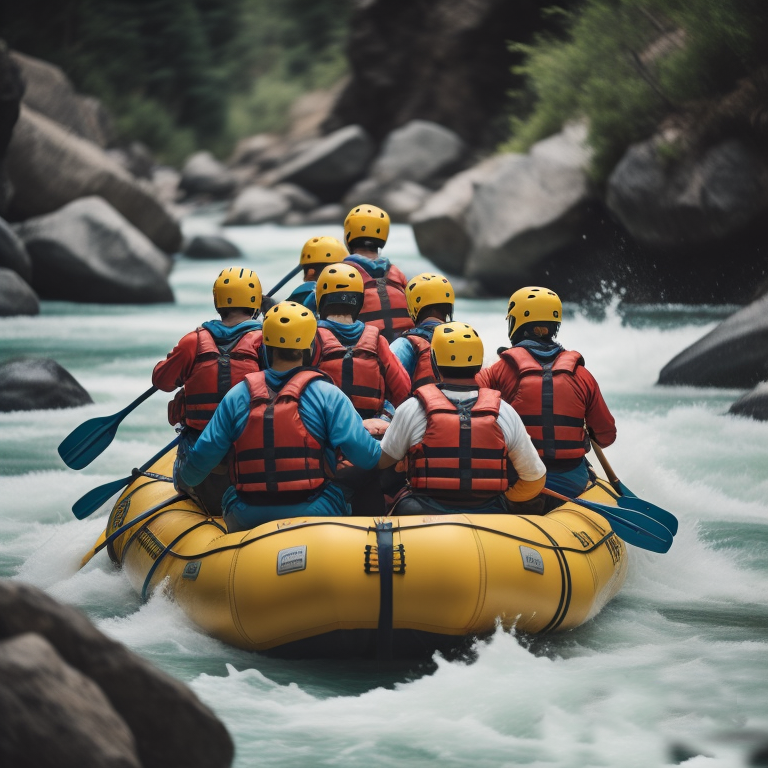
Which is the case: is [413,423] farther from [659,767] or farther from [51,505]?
[51,505]

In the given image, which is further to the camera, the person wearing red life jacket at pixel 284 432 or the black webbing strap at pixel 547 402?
the black webbing strap at pixel 547 402

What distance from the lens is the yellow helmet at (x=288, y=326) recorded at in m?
4.17

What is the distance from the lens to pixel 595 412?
4832mm

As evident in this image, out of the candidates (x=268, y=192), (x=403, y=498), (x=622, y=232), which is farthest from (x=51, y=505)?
(x=268, y=192)

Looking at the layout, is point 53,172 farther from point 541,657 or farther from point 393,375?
point 541,657

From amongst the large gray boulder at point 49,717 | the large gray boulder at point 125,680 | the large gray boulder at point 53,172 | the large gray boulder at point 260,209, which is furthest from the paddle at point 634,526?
the large gray boulder at point 260,209

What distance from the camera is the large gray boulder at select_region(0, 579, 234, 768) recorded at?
2.56 m

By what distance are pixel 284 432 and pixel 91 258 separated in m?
9.81

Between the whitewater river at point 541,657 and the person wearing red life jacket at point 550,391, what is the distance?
2.32 ft

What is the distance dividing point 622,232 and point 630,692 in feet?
29.9

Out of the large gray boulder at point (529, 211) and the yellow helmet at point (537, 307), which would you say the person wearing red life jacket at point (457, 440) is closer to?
the yellow helmet at point (537, 307)

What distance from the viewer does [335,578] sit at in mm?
3871

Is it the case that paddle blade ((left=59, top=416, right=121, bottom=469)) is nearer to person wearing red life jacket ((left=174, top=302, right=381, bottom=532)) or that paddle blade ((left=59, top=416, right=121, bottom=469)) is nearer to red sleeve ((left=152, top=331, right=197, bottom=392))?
red sleeve ((left=152, top=331, right=197, bottom=392))

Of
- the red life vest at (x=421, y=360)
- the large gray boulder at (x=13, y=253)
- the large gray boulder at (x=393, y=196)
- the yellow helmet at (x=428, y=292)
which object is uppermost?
the large gray boulder at (x=393, y=196)
